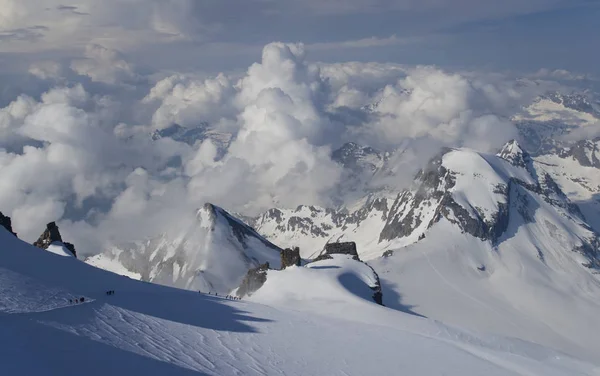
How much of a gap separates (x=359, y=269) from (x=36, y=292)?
90.5 metres

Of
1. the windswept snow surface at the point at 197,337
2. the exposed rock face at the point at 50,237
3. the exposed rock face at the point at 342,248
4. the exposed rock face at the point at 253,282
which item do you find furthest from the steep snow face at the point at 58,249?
the exposed rock face at the point at 342,248

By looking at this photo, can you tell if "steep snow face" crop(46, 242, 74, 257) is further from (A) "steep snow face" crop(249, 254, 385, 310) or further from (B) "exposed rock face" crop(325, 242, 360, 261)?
(B) "exposed rock face" crop(325, 242, 360, 261)

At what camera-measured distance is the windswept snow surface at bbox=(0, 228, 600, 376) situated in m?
42.9

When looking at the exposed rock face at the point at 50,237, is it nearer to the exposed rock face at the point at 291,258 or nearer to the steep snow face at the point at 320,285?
the exposed rock face at the point at 291,258

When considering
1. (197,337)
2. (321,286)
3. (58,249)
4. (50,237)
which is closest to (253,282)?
(321,286)

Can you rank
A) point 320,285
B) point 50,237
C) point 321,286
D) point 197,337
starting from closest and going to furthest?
point 197,337
point 321,286
point 320,285
point 50,237

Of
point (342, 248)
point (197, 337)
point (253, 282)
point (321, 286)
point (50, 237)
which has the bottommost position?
point (342, 248)

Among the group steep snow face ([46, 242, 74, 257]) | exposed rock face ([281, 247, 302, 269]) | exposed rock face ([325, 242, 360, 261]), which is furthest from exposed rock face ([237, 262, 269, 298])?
steep snow face ([46, 242, 74, 257])

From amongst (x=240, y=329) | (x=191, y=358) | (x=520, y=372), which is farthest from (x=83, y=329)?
(x=520, y=372)

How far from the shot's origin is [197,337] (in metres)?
55.6

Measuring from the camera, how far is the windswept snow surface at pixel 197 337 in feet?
141

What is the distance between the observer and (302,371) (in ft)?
166

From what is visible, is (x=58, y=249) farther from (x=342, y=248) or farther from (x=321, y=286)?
(x=342, y=248)

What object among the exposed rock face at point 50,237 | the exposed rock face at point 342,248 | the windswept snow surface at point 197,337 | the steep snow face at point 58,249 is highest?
the windswept snow surface at point 197,337
